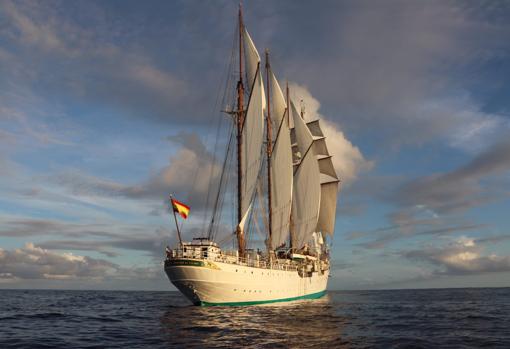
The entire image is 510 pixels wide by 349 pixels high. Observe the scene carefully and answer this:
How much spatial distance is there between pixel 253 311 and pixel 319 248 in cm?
5023

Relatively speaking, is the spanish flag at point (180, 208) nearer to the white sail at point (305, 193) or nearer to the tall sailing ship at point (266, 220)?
the tall sailing ship at point (266, 220)

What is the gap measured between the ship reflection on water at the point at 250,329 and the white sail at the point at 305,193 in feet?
99.0

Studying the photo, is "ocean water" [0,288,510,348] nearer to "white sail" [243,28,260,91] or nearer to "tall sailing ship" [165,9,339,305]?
"tall sailing ship" [165,9,339,305]

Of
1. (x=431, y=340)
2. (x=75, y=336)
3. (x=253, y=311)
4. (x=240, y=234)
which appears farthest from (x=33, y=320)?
(x=431, y=340)

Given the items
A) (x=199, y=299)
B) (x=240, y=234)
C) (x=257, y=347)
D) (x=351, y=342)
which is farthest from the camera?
(x=240, y=234)

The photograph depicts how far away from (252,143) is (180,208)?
18333mm

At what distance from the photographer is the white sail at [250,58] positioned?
63619mm

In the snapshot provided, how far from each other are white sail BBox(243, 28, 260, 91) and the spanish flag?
26.6m

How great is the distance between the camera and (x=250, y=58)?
6425cm

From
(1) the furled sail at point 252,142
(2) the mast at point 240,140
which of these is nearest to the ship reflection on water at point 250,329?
(2) the mast at point 240,140

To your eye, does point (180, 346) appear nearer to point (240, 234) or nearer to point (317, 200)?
point (240, 234)

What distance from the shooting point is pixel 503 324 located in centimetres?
3859

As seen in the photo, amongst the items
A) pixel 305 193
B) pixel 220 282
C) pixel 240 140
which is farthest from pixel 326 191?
pixel 220 282

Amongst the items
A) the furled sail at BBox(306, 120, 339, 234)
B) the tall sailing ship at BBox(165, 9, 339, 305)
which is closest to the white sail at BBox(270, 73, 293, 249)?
the tall sailing ship at BBox(165, 9, 339, 305)
